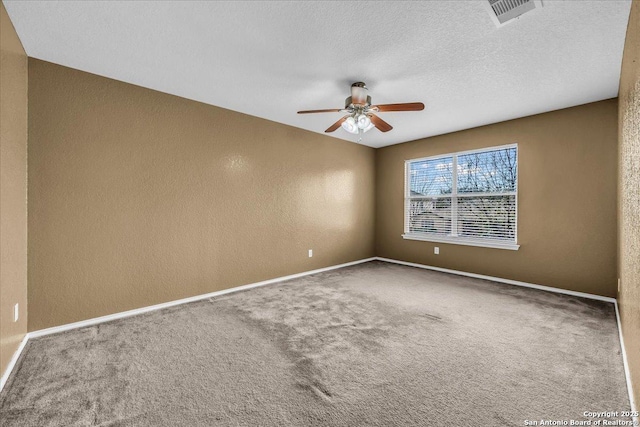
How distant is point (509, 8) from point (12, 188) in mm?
3743

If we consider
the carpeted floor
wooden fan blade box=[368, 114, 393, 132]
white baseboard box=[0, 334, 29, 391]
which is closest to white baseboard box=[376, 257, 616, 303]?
the carpeted floor

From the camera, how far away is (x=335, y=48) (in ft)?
7.53

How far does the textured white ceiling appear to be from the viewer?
1889 mm

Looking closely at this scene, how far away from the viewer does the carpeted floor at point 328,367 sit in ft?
5.02

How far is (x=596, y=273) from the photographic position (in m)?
3.45

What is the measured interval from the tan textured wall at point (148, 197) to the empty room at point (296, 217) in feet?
0.07

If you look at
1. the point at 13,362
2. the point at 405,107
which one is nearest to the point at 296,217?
the point at 405,107

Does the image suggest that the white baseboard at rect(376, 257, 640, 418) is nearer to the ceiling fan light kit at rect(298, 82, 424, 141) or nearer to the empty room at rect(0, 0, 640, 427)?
the empty room at rect(0, 0, 640, 427)

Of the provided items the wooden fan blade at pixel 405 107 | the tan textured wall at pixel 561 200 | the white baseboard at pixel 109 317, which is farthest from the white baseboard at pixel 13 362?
the tan textured wall at pixel 561 200

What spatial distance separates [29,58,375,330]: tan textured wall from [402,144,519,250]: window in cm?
214

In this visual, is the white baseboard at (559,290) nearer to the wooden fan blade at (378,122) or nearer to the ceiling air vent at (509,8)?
the ceiling air vent at (509,8)

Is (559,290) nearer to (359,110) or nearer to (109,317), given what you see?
(359,110)

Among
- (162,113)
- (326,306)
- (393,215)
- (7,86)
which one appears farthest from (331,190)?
(7,86)

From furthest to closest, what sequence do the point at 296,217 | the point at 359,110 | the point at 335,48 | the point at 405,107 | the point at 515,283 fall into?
the point at 296,217 < the point at 515,283 < the point at 359,110 < the point at 405,107 < the point at 335,48
